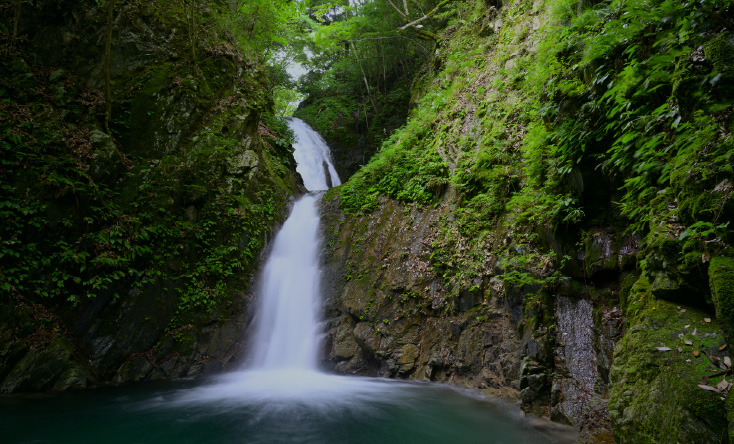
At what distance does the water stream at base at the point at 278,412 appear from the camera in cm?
496

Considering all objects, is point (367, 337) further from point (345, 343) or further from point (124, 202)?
point (124, 202)

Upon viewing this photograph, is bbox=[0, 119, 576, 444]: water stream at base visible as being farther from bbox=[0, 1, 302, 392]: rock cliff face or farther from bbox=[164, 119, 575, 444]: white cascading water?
bbox=[0, 1, 302, 392]: rock cliff face

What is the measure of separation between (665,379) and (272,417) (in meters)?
5.21

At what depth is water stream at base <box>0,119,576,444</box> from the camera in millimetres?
4957

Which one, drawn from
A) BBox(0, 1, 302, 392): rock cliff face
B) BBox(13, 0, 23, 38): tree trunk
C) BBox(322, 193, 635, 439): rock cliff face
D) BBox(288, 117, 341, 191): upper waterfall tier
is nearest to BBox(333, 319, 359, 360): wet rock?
BBox(322, 193, 635, 439): rock cliff face

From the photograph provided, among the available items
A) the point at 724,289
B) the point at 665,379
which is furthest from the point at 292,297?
the point at 724,289

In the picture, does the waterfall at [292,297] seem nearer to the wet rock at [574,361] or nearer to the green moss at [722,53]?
the wet rock at [574,361]

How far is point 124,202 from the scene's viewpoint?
852cm

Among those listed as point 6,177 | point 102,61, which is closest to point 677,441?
point 6,177

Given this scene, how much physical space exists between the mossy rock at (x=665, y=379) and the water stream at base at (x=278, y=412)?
1.41 m

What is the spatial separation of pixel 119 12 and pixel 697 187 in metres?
13.6

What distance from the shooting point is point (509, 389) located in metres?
5.76

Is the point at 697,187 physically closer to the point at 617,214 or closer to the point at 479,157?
the point at 617,214

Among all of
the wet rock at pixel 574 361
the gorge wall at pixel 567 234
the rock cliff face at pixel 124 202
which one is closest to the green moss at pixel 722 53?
the gorge wall at pixel 567 234
